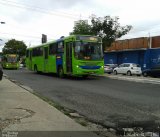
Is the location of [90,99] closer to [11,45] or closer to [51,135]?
[51,135]

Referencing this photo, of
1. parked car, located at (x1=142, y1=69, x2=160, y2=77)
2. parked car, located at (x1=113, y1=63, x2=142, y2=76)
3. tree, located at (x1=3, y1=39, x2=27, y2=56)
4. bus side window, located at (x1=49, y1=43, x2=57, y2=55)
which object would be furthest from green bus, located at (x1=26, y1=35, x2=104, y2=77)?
tree, located at (x1=3, y1=39, x2=27, y2=56)

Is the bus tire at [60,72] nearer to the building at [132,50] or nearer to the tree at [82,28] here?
the tree at [82,28]

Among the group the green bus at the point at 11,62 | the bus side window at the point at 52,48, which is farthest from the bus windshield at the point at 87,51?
the green bus at the point at 11,62

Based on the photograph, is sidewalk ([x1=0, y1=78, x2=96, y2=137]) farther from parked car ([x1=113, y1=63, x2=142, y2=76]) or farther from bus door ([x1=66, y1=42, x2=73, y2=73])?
parked car ([x1=113, y1=63, x2=142, y2=76])

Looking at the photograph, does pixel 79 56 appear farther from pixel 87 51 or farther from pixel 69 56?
pixel 69 56

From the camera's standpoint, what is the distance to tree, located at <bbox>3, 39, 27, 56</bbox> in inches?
4385

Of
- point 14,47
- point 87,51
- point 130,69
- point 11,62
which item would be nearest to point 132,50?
point 130,69

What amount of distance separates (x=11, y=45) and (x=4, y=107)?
104799 millimetres

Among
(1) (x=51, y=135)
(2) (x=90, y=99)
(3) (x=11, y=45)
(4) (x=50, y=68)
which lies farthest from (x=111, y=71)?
(3) (x=11, y=45)

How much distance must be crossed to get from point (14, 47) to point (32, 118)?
105519mm

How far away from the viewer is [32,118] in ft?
29.7

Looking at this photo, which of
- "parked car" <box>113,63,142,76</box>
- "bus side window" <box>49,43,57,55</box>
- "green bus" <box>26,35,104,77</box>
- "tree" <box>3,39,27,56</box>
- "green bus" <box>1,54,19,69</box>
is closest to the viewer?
"green bus" <box>26,35,104,77</box>

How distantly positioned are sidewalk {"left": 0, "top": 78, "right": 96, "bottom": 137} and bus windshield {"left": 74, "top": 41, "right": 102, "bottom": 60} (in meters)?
12.5

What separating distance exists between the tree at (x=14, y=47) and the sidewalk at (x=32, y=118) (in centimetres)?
10054
